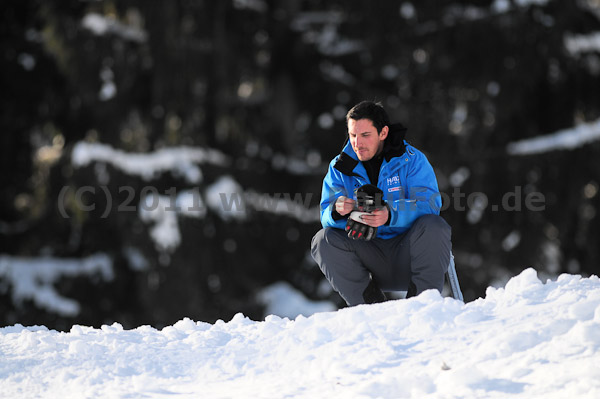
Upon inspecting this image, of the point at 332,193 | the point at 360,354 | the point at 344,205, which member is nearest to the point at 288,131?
the point at 332,193

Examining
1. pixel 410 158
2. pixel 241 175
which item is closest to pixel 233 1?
pixel 241 175

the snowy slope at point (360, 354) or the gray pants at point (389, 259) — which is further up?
the gray pants at point (389, 259)

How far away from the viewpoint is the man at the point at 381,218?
3.97 m

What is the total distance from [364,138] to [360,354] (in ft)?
3.93

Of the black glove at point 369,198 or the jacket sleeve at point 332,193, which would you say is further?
the jacket sleeve at point 332,193

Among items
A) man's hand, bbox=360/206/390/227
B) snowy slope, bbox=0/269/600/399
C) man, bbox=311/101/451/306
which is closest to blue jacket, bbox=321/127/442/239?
man, bbox=311/101/451/306

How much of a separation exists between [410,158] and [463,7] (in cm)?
709

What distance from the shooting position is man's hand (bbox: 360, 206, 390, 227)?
153 inches

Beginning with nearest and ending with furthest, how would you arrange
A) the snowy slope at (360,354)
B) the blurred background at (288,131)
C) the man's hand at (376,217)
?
the snowy slope at (360,354), the man's hand at (376,217), the blurred background at (288,131)

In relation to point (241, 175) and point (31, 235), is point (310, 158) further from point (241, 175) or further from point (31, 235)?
point (31, 235)

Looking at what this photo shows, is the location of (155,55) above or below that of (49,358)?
above

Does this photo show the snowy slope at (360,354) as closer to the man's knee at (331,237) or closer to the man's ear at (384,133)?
the man's knee at (331,237)

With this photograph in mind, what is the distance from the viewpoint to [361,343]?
130 inches

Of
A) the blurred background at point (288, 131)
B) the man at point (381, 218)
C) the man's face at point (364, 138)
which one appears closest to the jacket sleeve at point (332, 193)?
the man at point (381, 218)
